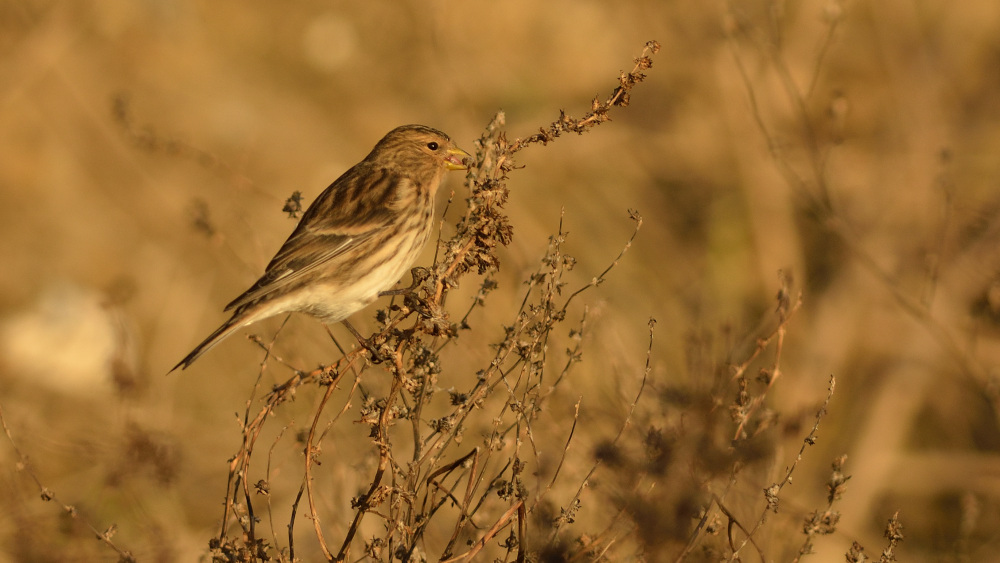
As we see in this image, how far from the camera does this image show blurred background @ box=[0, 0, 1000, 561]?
609 centimetres

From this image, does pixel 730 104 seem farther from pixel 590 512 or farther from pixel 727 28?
pixel 590 512

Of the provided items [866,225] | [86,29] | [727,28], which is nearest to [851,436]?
[866,225]

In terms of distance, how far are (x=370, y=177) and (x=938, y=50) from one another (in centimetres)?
473

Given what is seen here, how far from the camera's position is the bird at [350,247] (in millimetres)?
4402

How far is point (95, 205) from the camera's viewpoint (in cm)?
984

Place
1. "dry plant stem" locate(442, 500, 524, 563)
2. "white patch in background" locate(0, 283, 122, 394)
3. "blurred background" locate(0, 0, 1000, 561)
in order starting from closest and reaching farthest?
1. "dry plant stem" locate(442, 500, 524, 563)
2. "blurred background" locate(0, 0, 1000, 561)
3. "white patch in background" locate(0, 283, 122, 394)

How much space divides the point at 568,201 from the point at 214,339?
6.28 m

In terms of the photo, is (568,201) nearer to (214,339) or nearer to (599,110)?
(214,339)

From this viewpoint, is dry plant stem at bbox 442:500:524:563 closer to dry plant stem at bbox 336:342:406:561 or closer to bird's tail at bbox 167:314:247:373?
dry plant stem at bbox 336:342:406:561

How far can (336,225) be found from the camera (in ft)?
15.1

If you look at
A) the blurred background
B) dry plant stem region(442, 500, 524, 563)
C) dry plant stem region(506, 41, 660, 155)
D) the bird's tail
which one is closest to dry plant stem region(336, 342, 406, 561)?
dry plant stem region(442, 500, 524, 563)

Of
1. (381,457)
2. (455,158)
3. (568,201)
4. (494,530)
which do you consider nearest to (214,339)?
(381,457)

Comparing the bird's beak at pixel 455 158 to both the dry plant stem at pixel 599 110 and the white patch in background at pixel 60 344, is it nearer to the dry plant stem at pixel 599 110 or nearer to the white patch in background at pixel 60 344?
the dry plant stem at pixel 599 110

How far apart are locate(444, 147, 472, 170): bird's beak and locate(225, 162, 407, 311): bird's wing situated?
10.7 inches
